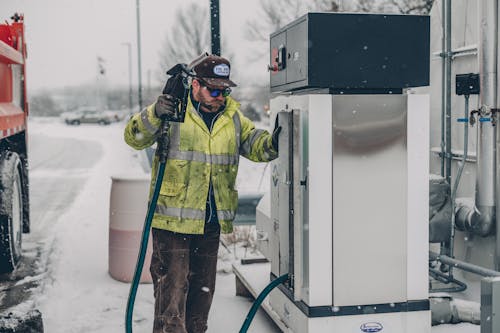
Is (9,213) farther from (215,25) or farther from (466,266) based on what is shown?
(466,266)

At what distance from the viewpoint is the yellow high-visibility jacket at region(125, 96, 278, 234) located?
182 inches

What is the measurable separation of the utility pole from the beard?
2257mm

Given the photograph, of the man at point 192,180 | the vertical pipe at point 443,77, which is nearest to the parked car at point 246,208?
the vertical pipe at point 443,77

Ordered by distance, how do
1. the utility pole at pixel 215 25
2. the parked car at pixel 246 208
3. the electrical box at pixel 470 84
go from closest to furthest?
the electrical box at pixel 470 84
the utility pole at pixel 215 25
the parked car at pixel 246 208

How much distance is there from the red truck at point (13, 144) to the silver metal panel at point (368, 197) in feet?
11.9

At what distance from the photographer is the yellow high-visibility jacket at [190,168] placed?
4.62 meters

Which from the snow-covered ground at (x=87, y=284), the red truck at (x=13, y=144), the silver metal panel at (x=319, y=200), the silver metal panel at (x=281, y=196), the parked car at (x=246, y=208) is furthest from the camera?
the parked car at (x=246, y=208)

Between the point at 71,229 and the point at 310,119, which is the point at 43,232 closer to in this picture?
the point at 71,229

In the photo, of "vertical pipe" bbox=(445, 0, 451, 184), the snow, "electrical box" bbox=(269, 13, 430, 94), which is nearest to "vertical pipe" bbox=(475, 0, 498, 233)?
"vertical pipe" bbox=(445, 0, 451, 184)

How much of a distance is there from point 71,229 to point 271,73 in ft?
17.9

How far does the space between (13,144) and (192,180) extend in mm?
4284

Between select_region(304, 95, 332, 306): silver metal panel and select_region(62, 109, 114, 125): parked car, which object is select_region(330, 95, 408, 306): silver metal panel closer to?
select_region(304, 95, 332, 306): silver metal panel

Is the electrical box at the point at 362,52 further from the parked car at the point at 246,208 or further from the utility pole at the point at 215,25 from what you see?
the parked car at the point at 246,208

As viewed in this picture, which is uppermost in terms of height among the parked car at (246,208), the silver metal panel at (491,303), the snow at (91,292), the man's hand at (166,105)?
the man's hand at (166,105)
